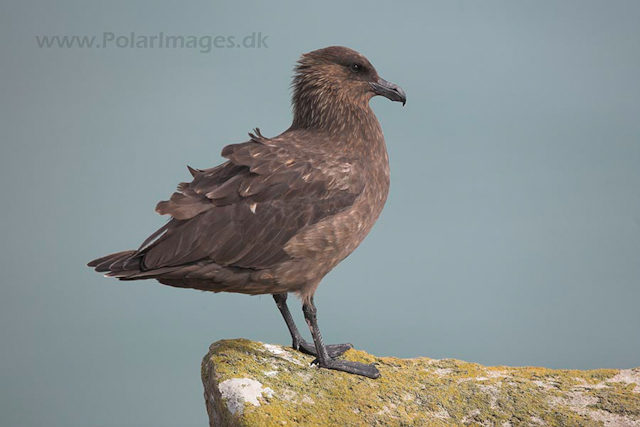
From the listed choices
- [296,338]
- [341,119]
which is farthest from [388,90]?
[296,338]

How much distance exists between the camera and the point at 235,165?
5.98 metres

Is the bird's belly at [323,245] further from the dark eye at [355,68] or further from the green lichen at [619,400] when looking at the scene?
the green lichen at [619,400]

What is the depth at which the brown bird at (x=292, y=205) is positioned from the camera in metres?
5.61

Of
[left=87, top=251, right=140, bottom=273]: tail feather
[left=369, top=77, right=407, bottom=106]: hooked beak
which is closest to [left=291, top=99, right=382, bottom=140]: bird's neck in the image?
[left=369, top=77, right=407, bottom=106]: hooked beak

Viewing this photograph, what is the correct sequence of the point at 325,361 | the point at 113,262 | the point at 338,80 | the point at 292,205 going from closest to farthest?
the point at 113,262 < the point at 292,205 < the point at 325,361 < the point at 338,80

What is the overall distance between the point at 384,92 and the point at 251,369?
240 cm

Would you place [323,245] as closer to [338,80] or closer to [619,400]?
[338,80]

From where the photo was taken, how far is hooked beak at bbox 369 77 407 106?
6407 millimetres

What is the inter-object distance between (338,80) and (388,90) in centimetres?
42

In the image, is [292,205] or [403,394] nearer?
[292,205]

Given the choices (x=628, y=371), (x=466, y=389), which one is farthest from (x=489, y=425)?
(x=628, y=371)

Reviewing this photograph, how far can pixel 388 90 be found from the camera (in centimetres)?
641

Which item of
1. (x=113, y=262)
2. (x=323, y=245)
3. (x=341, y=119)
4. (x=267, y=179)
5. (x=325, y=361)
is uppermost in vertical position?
(x=341, y=119)

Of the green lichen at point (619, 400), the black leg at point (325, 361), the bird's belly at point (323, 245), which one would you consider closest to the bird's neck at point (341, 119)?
the bird's belly at point (323, 245)
